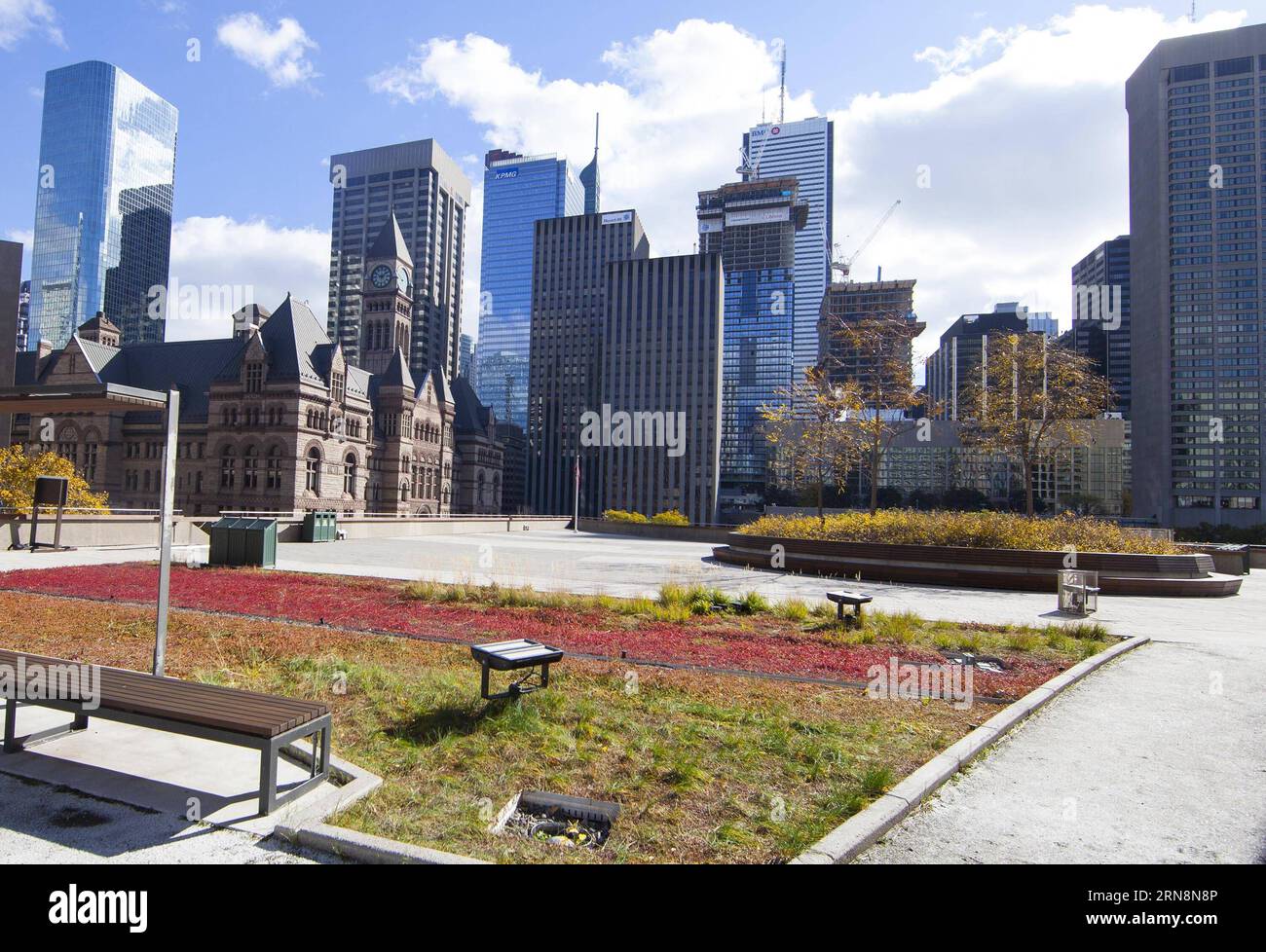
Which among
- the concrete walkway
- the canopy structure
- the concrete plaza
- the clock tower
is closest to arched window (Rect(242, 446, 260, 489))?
the clock tower

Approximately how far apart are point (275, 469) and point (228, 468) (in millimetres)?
5753

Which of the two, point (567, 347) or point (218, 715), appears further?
point (567, 347)

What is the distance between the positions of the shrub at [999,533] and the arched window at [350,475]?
63.3 m

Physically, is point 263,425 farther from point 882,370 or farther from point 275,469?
point 882,370

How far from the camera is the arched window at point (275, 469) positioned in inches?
2586

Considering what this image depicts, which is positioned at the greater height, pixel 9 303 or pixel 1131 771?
pixel 9 303

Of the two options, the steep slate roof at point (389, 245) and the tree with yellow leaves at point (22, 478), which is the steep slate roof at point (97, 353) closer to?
the steep slate roof at point (389, 245)

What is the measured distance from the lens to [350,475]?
74188 mm

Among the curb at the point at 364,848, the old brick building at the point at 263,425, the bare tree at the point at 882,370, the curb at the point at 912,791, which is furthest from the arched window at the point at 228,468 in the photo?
the curb at the point at 912,791

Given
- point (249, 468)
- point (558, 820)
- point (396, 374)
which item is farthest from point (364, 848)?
point (396, 374)

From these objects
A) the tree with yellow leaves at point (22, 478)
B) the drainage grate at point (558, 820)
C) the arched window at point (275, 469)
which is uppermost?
the arched window at point (275, 469)

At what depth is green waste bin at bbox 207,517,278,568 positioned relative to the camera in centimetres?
1770
